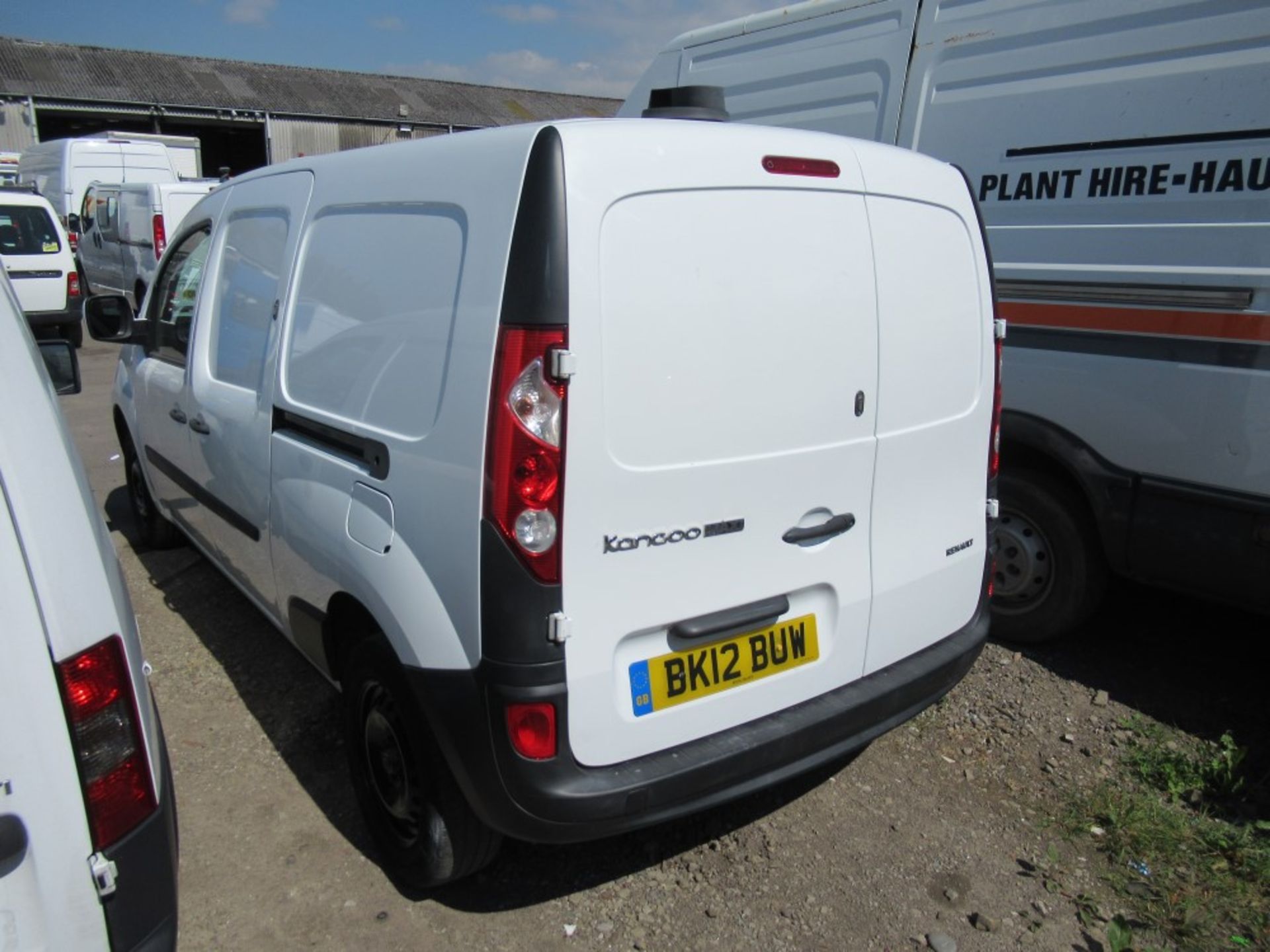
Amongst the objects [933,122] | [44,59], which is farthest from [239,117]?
[933,122]

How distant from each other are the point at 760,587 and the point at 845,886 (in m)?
0.98

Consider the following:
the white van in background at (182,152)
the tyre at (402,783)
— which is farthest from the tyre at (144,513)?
the white van in background at (182,152)

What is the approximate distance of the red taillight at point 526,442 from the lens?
187 centimetres

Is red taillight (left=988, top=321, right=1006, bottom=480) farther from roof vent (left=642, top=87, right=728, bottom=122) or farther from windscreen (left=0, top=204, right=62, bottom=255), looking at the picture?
windscreen (left=0, top=204, right=62, bottom=255)

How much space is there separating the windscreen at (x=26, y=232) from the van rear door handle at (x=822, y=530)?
11.7 m

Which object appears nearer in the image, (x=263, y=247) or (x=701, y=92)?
(x=701, y=92)

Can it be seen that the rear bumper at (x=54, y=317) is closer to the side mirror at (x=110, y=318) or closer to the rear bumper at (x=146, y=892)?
the side mirror at (x=110, y=318)

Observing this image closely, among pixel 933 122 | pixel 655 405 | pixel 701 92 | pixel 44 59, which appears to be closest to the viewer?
pixel 655 405

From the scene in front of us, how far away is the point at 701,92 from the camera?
255 cm

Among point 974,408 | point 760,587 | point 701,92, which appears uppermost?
point 701,92

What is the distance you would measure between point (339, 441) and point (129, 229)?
12.8 m

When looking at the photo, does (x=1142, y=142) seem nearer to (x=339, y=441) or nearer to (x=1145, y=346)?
(x=1145, y=346)

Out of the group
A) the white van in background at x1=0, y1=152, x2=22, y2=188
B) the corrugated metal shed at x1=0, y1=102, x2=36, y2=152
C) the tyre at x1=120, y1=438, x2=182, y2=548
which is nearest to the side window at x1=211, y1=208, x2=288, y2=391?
the tyre at x1=120, y1=438, x2=182, y2=548

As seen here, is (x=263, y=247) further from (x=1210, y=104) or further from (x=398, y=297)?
(x=1210, y=104)
